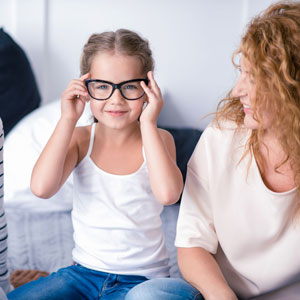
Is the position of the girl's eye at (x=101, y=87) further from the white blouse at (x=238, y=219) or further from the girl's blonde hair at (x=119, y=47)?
the white blouse at (x=238, y=219)

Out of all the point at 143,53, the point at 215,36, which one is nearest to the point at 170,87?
the point at 215,36

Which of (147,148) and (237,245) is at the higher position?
(147,148)

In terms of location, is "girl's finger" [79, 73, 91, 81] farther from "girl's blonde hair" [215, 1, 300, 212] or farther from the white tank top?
"girl's blonde hair" [215, 1, 300, 212]

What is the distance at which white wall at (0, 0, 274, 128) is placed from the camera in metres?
2.44

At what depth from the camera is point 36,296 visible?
3.76ft

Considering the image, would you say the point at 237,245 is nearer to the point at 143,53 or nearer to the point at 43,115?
the point at 143,53

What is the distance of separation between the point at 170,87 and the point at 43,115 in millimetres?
859

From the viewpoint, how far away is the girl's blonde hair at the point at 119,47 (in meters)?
1.23

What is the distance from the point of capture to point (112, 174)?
4.14 ft

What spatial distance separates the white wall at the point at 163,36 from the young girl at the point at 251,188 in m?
1.42

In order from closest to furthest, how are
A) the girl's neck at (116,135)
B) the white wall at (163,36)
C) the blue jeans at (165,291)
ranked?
the blue jeans at (165,291)
the girl's neck at (116,135)
the white wall at (163,36)

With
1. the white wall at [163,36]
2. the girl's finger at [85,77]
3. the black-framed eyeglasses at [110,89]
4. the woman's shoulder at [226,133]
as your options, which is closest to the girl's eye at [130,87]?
the black-framed eyeglasses at [110,89]

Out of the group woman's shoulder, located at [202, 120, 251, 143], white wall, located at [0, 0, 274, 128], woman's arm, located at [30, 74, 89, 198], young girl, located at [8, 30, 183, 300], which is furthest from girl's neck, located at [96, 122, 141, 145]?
white wall, located at [0, 0, 274, 128]

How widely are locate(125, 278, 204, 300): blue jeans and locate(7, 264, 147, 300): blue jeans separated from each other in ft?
0.42
